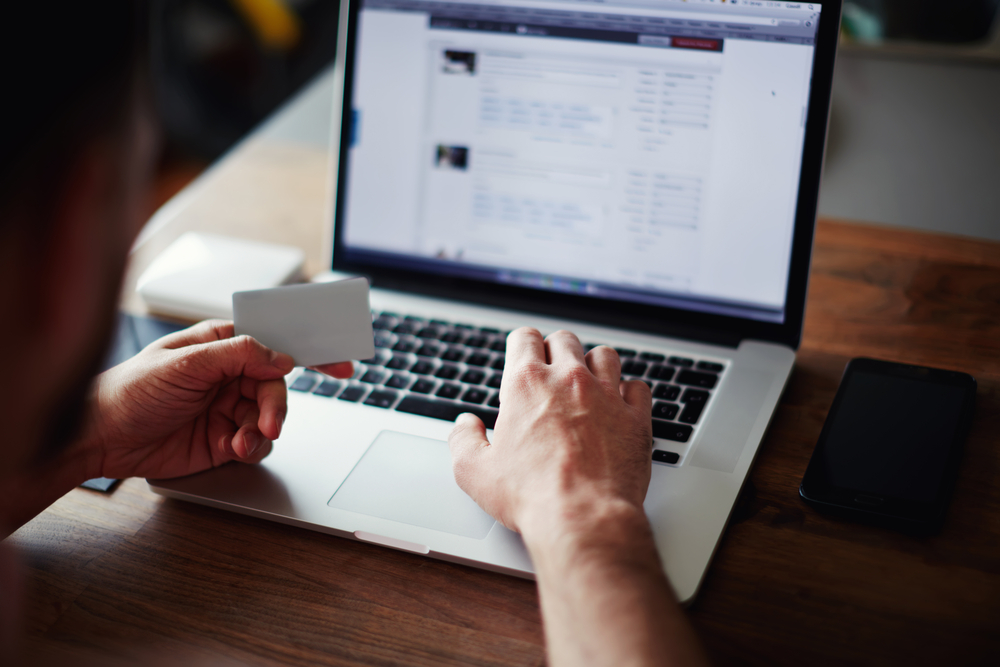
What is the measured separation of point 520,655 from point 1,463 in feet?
1.20

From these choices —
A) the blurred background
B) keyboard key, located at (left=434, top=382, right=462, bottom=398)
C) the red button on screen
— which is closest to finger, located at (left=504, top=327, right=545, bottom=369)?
keyboard key, located at (left=434, top=382, right=462, bottom=398)

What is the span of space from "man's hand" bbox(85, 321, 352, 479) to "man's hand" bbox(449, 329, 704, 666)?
19 cm

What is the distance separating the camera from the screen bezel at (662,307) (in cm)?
79

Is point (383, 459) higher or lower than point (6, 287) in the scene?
lower

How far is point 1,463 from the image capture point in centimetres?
40

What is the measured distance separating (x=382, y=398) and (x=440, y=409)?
7 centimetres

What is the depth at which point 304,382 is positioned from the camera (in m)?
0.84

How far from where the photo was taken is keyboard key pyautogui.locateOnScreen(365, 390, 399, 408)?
0.81 metres

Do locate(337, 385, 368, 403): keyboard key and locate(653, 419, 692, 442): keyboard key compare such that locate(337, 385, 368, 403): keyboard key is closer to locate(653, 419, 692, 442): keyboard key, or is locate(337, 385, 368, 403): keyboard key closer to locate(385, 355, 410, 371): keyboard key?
locate(385, 355, 410, 371): keyboard key

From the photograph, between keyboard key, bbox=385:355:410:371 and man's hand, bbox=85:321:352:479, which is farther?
keyboard key, bbox=385:355:410:371

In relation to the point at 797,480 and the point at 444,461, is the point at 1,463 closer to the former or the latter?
the point at 444,461

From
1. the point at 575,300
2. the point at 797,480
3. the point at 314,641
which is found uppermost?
the point at 575,300

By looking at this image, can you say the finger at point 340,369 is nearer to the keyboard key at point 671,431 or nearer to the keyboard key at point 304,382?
the keyboard key at point 304,382

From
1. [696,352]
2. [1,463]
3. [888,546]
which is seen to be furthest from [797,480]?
[1,463]
